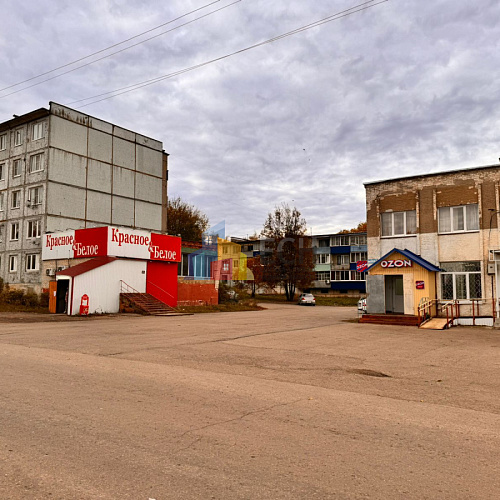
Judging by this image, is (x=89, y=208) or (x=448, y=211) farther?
(x=89, y=208)

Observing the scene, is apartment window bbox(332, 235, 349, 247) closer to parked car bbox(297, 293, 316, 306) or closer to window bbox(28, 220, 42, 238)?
parked car bbox(297, 293, 316, 306)

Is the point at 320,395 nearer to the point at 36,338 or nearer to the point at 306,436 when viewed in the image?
the point at 306,436

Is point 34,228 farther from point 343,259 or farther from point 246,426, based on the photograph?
point 343,259

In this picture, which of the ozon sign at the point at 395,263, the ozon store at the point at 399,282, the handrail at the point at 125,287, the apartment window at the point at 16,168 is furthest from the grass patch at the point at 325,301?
the apartment window at the point at 16,168

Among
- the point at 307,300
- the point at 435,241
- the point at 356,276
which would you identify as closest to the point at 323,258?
the point at 356,276

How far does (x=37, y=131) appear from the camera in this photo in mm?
40312

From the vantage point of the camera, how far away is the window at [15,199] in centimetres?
4069

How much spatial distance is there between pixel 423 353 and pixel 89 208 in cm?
3540

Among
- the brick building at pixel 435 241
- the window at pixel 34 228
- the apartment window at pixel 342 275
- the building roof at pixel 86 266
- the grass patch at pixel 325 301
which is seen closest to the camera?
the brick building at pixel 435 241

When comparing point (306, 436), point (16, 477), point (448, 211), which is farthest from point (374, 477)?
point (448, 211)

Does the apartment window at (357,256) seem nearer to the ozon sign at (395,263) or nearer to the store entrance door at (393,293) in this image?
the store entrance door at (393,293)

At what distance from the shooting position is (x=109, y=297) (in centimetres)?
3122

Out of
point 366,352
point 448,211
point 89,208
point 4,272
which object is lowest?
point 366,352

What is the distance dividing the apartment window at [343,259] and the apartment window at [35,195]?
48840 millimetres
